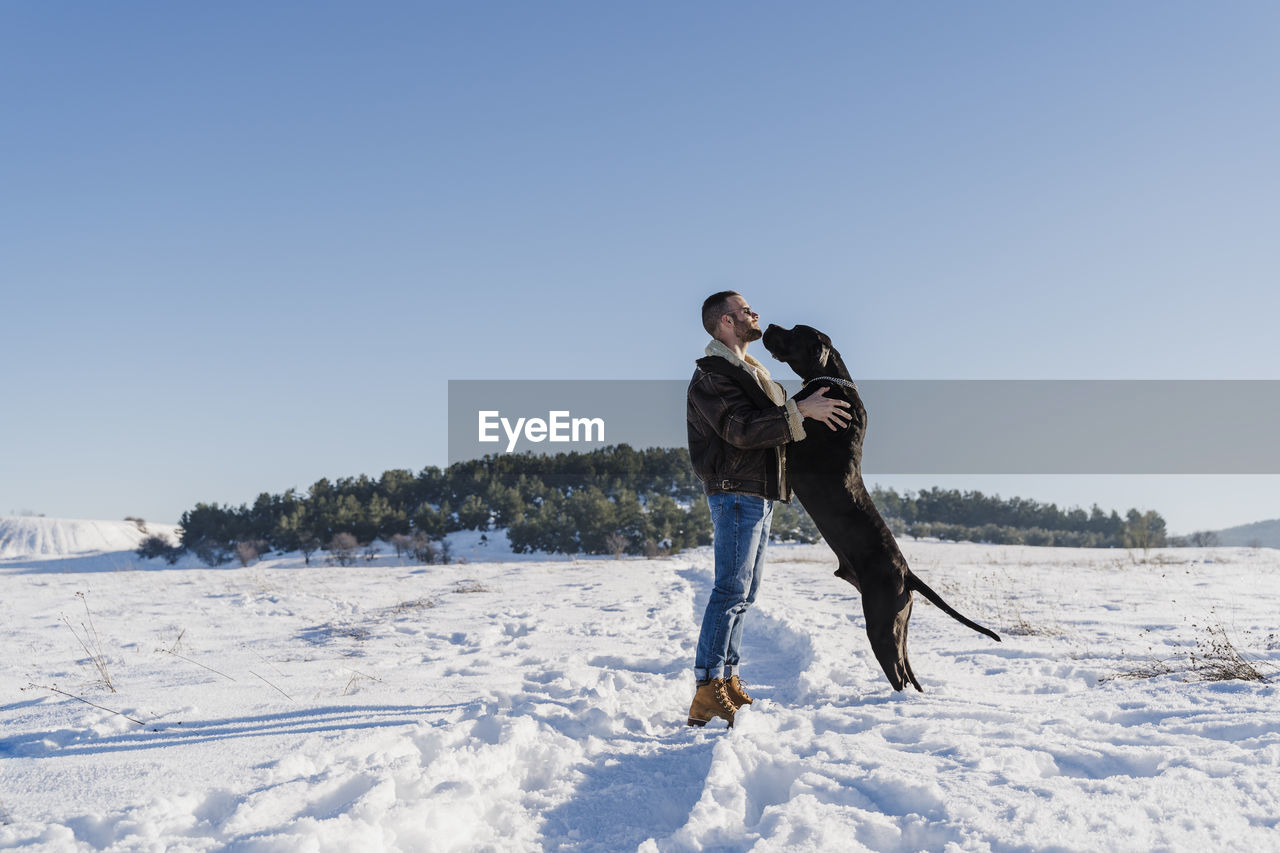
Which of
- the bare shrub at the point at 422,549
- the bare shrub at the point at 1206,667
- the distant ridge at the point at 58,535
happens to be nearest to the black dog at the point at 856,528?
the bare shrub at the point at 1206,667

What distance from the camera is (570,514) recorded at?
23328 millimetres

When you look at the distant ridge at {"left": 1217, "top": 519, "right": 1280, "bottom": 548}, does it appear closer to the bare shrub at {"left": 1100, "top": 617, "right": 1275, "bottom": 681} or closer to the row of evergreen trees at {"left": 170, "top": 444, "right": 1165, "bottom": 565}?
the row of evergreen trees at {"left": 170, "top": 444, "right": 1165, "bottom": 565}

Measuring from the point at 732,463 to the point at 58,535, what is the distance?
55.8m

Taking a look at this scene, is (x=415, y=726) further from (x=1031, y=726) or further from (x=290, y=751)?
(x=1031, y=726)

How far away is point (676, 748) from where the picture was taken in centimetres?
306

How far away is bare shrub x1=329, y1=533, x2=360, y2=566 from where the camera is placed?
72.5ft

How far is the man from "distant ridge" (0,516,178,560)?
4848 centimetres

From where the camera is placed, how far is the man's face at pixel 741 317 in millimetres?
3645

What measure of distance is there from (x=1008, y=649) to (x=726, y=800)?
3589 millimetres

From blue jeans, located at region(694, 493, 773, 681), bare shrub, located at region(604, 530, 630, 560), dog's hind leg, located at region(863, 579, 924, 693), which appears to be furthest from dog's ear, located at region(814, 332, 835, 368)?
bare shrub, located at region(604, 530, 630, 560)

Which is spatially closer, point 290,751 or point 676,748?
point 290,751

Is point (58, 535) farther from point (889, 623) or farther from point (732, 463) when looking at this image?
point (889, 623)

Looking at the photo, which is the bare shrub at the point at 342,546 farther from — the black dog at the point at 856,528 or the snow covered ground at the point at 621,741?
the black dog at the point at 856,528

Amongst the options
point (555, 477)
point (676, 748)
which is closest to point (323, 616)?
point (676, 748)
